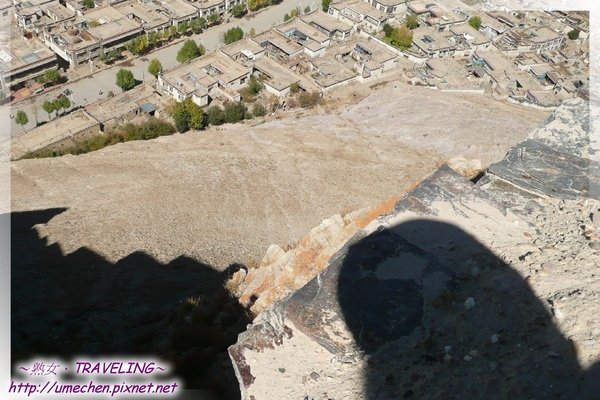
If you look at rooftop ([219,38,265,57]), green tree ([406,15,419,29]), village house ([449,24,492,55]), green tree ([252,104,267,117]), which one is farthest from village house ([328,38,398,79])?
green tree ([252,104,267,117])

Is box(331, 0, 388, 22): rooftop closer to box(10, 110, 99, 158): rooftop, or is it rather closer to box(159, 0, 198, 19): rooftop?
box(159, 0, 198, 19): rooftop

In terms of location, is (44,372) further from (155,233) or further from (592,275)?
(592,275)

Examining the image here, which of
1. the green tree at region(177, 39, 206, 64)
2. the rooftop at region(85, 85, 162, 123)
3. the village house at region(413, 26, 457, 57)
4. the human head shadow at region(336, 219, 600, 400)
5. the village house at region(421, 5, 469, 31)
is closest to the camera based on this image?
the human head shadow at region(336, 219, 600, 400)

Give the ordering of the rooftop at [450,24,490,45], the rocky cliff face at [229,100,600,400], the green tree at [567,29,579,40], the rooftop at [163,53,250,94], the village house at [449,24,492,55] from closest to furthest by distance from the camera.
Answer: the rocky cliff face at [229,100,600,400]
the rooftop at [163,53,250,94]
the village house at [449,24,492,55]
the rooftop at [450,24,490,45]
the green tree at [567,29,579,40]

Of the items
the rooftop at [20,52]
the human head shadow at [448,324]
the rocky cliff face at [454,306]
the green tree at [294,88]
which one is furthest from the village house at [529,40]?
the human head shadow at [448,324]

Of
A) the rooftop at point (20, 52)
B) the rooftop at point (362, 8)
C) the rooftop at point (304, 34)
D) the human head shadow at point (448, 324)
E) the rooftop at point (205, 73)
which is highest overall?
the human head shadow at point (448, 324)

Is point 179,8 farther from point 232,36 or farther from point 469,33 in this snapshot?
point 469,33

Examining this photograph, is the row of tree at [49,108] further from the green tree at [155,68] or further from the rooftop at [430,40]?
the rooftop at [430,40]
